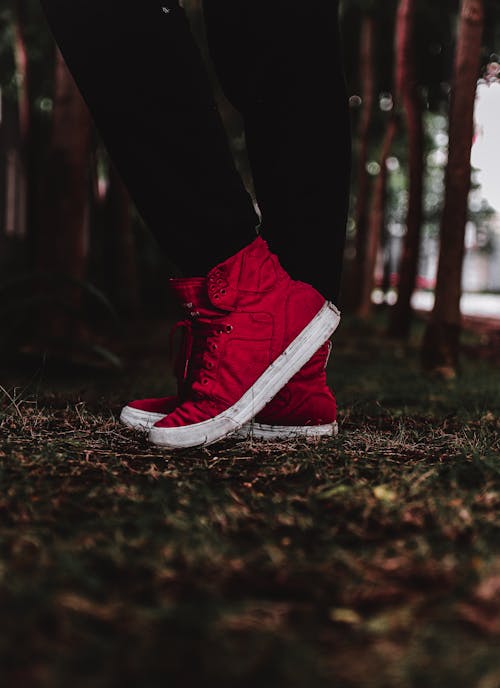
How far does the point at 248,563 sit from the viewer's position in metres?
0.97

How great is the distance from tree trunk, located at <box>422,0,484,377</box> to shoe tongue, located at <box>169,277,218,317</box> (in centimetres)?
265

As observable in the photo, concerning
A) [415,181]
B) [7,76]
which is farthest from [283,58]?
[7,76]

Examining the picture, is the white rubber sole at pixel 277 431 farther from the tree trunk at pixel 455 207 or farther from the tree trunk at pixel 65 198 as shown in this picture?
the tree trunk at pixel 65 198

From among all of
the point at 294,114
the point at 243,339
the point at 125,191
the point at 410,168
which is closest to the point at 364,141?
the point at 125,191

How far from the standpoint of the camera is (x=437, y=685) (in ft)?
2.31

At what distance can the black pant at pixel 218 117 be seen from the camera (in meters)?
1.66

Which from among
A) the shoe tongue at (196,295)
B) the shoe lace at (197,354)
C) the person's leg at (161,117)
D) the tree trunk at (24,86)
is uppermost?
the tree trunk at (24,86)

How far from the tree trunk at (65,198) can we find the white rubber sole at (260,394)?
10.3 ft

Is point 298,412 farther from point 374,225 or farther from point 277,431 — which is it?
point 374,225

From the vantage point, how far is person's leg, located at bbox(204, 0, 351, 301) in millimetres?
1736

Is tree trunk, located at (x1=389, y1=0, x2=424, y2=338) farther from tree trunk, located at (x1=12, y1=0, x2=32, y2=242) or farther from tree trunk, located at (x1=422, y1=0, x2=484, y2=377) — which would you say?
tree trunk, located at (x1=12, y1=0, x2=32, y2=242)

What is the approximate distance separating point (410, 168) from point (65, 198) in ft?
10.2

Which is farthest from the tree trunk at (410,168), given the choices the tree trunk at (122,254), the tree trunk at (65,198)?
the tree trunk at (122,254)

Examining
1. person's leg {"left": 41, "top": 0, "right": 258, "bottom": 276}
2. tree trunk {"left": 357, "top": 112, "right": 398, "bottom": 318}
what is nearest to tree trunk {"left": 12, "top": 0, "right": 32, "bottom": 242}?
tree trunk {"left": 357, "top": 112, "right": 398, "bottom": 318}
